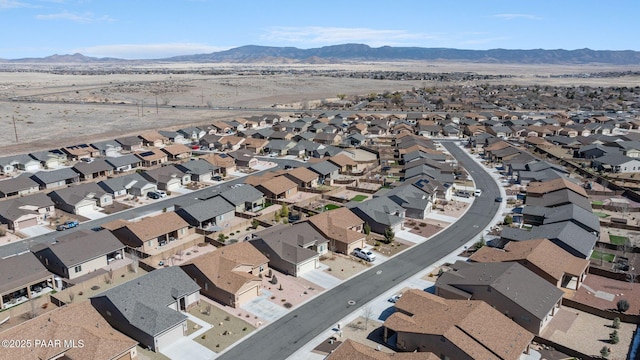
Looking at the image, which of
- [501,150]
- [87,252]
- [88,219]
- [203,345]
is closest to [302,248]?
[203,345]

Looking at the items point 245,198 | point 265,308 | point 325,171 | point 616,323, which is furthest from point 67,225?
point 616,323

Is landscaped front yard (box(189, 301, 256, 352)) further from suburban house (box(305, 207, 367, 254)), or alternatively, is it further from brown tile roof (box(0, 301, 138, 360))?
suburban house (box(305, 207, 367, 254))

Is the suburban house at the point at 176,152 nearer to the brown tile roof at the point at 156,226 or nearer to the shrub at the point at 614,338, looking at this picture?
the brown tile roof at the point at 156,226

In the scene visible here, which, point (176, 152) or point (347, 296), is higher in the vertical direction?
point (176, 152)

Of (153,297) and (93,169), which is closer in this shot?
(153,297)

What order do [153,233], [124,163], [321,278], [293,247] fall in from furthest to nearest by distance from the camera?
[124,163] < [153,233] < [293,247] < [321,278]

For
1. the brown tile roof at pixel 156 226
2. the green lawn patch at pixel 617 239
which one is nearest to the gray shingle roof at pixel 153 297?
the brown tile roof at pixel 156 226

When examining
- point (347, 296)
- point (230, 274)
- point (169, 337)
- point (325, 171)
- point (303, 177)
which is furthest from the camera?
point (325, 171)

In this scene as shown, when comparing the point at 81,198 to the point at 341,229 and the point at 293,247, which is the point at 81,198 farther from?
the point at 341,229
